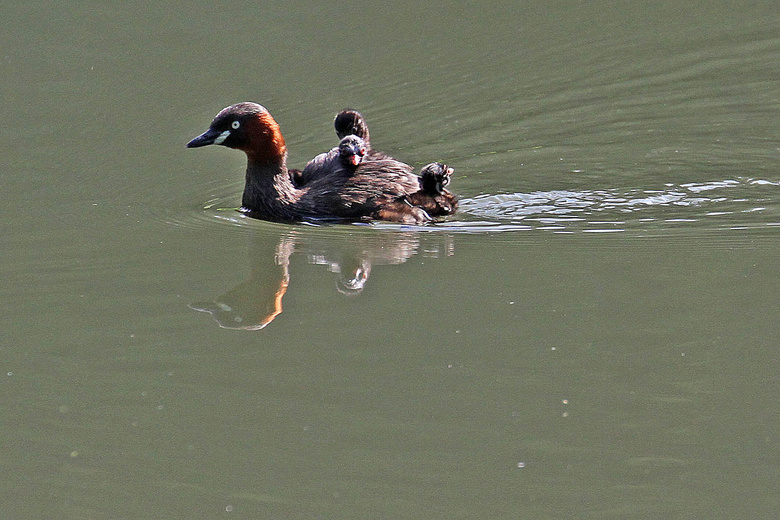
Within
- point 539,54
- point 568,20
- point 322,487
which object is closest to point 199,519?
point 322,487

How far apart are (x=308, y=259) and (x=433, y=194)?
5.95ft

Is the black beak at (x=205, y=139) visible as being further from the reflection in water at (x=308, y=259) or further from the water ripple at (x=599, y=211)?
the reflection in water at (x=308, y=259)

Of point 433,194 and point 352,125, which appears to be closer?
point 433,194

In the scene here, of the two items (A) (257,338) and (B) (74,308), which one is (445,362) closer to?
(A) (257,338)

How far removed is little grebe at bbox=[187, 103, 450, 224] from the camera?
27.6ft

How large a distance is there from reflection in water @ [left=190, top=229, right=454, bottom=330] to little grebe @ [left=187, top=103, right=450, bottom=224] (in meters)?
0.48

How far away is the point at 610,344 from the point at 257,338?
170 centimetres

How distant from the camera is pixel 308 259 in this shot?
7109mm

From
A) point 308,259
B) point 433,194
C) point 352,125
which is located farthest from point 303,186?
point 308,259

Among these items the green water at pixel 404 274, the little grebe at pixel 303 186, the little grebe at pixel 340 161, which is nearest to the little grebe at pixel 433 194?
the little grebe at pixel 303 186

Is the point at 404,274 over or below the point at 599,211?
below

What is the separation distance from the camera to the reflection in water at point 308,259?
19.3 ft

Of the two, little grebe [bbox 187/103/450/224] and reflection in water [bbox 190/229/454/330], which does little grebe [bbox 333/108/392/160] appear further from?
reflection in water [bbox 190/229/454/330]

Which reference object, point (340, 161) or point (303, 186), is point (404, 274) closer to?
point (340, 161)
